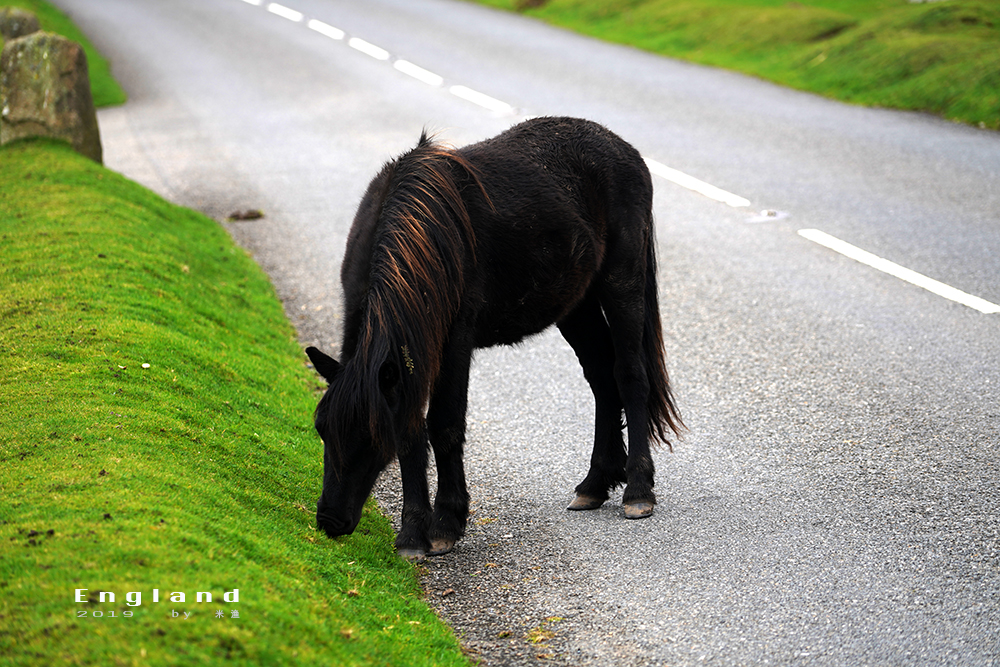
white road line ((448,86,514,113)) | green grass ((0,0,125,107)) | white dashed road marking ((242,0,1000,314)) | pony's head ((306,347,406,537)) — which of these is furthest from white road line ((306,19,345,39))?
pony's head ((306,347,406,537))

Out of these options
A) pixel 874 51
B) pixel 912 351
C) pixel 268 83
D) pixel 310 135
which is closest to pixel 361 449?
pixel 912 351

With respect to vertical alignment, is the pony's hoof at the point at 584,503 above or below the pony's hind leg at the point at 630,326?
below

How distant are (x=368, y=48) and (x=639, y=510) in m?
18.1

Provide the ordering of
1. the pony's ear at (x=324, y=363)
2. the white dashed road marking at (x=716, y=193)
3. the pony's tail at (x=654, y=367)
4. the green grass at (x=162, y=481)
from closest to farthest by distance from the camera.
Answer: the green grass at (x=162, y=481) < the pony's ear at (x=324, y=363) < the pony's tail at (x=654, y=367) < the white dashed road marking at (x=716, y=193)

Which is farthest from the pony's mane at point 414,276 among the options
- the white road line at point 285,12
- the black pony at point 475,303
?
the white road line at point 285,12

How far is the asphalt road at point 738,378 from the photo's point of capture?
4.00m

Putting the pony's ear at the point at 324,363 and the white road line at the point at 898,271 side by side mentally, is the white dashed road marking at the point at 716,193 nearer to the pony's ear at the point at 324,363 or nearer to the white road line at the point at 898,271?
the white road line at the point at 898,271

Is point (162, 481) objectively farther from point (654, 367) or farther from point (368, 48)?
point (368, 48)

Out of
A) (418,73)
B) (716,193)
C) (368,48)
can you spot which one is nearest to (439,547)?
(716,193)

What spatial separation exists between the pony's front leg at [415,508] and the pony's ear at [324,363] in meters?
0.63

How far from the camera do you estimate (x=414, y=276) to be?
A: 4.15 m

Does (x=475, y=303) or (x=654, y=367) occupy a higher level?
(x=475, y=303)

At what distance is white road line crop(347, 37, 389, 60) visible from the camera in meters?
20.1

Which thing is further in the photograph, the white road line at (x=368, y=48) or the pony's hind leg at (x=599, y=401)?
the white road line at (x=368, y=48)
